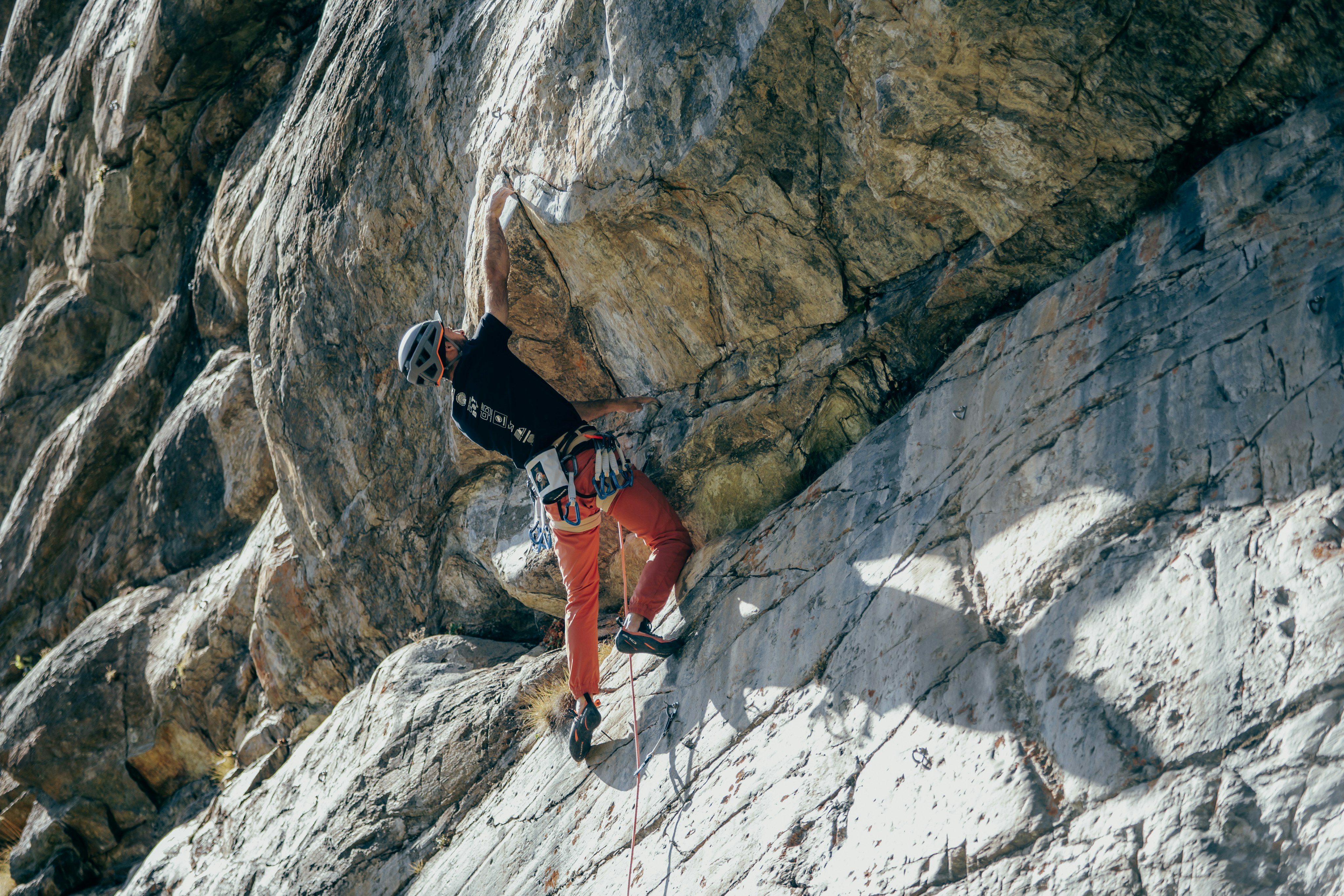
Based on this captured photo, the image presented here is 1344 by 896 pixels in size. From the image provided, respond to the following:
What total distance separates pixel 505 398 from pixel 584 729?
7.12ft

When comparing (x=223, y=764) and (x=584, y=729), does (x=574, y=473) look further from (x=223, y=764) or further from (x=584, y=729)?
(x=223, y=764)

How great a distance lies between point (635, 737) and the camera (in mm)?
5641

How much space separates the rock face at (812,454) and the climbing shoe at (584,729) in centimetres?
25

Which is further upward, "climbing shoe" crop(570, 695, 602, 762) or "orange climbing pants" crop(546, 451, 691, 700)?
"orange climbing pants" crop(546, 451, 691, 700)

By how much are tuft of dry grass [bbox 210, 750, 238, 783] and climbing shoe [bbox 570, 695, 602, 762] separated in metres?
5.54

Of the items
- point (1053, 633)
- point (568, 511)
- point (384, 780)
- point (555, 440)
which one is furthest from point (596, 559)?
point (1053, 633)

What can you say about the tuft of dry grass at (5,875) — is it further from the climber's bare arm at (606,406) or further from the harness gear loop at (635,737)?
the climber's bare arm at (606,406)

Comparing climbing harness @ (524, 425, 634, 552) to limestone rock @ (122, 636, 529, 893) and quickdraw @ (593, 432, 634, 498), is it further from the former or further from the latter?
limestone rock @ (122, 636, 529, 893)

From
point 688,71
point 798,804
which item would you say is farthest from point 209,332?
point 798,804

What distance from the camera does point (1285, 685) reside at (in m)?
3.20

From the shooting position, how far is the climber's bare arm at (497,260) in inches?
230

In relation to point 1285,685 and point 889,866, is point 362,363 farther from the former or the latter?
point 1285,685

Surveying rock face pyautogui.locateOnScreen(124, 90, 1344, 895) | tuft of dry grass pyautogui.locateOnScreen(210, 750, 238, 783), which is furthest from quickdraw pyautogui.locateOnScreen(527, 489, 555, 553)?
tuft of dry grass pyautogui.locateOnScreen(210, 750, 238, 783)

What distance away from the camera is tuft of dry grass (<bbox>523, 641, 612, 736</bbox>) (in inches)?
244
